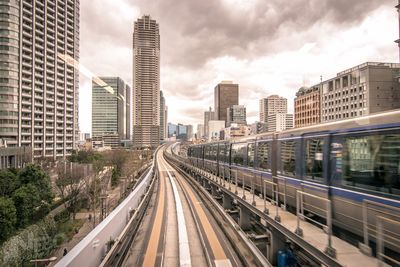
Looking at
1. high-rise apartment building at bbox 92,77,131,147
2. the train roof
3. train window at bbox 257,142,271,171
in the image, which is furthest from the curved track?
high-rise apartment building at bbox 92,77,131,147

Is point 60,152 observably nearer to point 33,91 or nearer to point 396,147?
point 33,91

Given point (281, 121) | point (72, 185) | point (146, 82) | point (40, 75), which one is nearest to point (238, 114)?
point (281, 121)

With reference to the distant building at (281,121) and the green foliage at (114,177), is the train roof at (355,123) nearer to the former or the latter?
the green foliage at (114,177)

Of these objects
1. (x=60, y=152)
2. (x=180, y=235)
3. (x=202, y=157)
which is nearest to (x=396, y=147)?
(x=180, y=235)

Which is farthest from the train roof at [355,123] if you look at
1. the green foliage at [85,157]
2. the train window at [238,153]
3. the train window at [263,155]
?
the green foliage at [85,157]

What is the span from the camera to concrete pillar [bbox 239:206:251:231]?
10.9 metres

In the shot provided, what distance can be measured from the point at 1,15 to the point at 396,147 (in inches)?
2648

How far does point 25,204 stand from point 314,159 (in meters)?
24.7

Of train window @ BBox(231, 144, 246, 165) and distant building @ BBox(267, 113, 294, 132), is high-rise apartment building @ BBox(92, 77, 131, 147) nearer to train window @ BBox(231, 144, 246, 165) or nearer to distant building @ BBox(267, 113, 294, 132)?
train window @ BBox(231, 144, 246, 165)

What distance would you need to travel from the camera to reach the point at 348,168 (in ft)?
17.1

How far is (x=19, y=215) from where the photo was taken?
21766 millimetres

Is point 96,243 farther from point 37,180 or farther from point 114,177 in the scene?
A: point 114,177

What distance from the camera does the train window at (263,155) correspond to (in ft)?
31.6

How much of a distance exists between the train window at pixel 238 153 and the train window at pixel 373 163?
7.36 m
